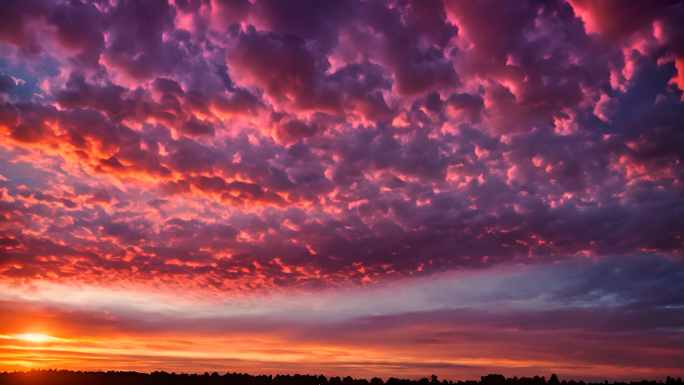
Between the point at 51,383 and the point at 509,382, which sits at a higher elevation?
the point at 509,382

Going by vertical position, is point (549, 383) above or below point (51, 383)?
above

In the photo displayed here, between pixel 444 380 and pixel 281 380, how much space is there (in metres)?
35.5

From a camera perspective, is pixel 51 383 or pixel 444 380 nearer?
pixel 444 380

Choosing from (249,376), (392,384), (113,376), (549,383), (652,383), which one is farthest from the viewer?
(113,376)

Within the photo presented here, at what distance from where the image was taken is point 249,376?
87.6 meters

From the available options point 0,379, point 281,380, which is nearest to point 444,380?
point 281,380

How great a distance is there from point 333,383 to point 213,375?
86.9 ft

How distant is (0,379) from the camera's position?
99.8m

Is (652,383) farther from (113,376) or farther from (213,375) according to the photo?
(113,376)

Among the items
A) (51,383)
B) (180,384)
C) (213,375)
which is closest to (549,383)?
(213,375)

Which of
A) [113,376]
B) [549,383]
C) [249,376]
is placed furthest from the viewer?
[113,376]

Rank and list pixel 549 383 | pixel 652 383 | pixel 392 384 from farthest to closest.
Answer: pixel 392 384
pixel 549 383
pixel 652 383

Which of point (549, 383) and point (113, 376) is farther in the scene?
point (113, 376)

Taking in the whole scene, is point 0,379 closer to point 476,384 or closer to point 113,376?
point 113,376
